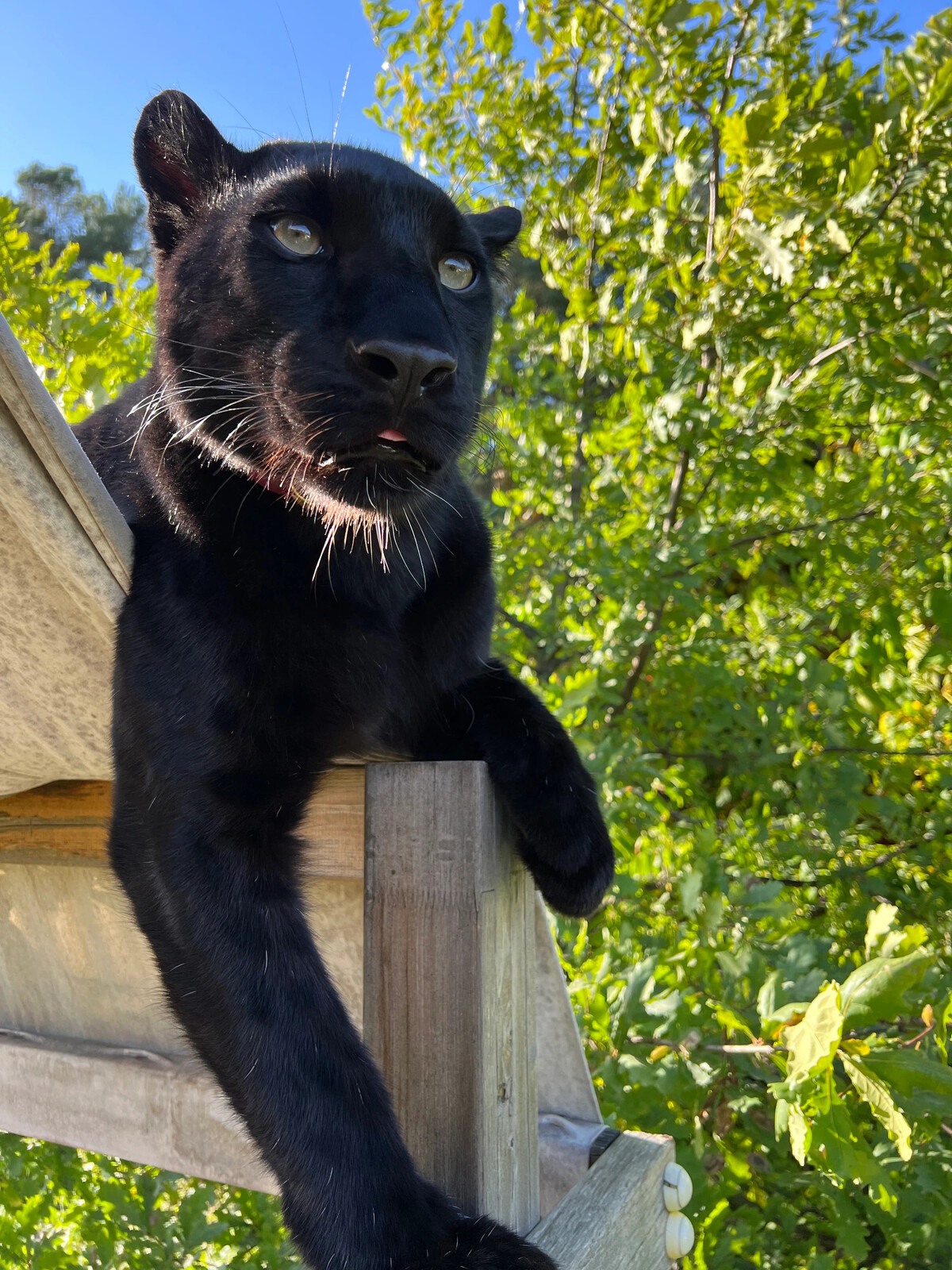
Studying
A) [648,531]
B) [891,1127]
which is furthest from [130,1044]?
[648,531]

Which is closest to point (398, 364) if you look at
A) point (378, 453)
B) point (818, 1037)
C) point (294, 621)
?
point (378, 453)

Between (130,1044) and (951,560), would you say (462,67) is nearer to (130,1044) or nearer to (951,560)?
(951,560)

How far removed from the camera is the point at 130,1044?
5.18 feet

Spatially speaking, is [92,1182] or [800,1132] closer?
[800,1132]

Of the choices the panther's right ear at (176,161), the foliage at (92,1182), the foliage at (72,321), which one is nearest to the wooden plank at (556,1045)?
the foliage at (92,1182)

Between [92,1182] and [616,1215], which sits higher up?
[616,1215]

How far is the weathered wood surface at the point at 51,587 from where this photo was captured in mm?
807

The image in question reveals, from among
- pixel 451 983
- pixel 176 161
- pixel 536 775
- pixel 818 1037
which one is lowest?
pixel 818 1037

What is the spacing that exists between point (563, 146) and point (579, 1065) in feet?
7.22

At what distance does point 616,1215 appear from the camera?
1.07 metres

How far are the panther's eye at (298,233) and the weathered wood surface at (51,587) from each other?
1.29ft

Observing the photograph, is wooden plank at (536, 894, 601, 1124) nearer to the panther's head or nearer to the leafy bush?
the leafy bush

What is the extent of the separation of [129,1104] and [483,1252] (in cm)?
94

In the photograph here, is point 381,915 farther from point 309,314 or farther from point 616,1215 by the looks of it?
point 309,314
